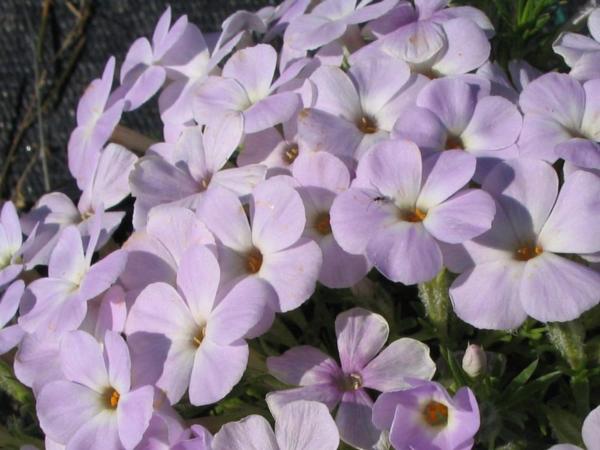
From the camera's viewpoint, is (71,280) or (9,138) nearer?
(71,280)

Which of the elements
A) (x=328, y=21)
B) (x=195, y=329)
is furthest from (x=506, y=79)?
(x=195, y=329)

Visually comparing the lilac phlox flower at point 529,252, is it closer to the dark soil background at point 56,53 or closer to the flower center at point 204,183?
the flower center at point 204,183

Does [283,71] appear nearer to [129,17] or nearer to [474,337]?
[474,337]

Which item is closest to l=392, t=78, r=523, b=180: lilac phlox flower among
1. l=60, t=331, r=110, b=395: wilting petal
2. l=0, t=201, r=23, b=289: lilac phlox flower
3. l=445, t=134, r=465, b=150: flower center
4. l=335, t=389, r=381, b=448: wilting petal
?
l=445, t=134, r=465, b=150: flower center

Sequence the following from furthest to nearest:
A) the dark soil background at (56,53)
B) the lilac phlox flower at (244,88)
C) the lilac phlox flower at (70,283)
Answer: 1. the dark soil background at (56,53)
2. the lilac phlox flower at (244,88)
3. the lilac phlox flower at (70,283)

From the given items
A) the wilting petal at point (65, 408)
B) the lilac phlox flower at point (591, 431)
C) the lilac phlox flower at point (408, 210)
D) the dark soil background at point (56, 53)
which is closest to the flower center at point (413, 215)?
the lilac phlox flower at point (408, 210)

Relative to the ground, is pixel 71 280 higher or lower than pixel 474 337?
higher

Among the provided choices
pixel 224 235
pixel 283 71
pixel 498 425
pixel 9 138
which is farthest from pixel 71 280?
pixel 9 138
